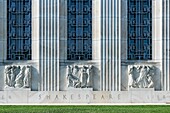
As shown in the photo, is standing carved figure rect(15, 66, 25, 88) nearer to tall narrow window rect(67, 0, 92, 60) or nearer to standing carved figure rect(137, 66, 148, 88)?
tall narrow window rect(67, 0, 92, 60)

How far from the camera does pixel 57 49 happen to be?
131 ft

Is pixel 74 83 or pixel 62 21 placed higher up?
pixel 62 21

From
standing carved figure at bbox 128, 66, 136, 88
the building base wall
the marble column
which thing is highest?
the marble column

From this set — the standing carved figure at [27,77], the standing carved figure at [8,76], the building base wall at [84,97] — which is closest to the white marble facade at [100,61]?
the standing carved figure at [8,76]

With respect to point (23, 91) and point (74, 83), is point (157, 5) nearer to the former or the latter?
point (74, 83)

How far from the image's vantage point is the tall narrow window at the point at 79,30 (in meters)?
40.4

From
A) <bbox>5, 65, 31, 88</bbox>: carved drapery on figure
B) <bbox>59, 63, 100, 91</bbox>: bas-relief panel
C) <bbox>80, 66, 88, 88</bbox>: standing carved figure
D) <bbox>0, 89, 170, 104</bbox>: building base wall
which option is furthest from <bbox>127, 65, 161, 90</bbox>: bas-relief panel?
<bbox>5, 65, 31, 88</bbox>: carved drapery on figure

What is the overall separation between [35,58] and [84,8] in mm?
5026

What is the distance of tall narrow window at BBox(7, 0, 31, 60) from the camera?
40.5 metres

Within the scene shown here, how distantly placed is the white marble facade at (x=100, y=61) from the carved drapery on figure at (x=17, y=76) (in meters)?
0.14

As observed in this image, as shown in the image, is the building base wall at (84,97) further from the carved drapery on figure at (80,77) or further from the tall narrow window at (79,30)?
the tall narrow window at (79,30)

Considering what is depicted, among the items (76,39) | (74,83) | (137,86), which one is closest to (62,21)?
(76,39)

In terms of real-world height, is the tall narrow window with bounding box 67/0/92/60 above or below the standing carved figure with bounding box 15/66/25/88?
above

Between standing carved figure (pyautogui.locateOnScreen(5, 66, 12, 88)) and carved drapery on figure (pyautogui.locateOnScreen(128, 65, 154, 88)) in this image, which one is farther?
standing carved figure (pyautogui.locateOnScreen(5, 66, 12, 88))
